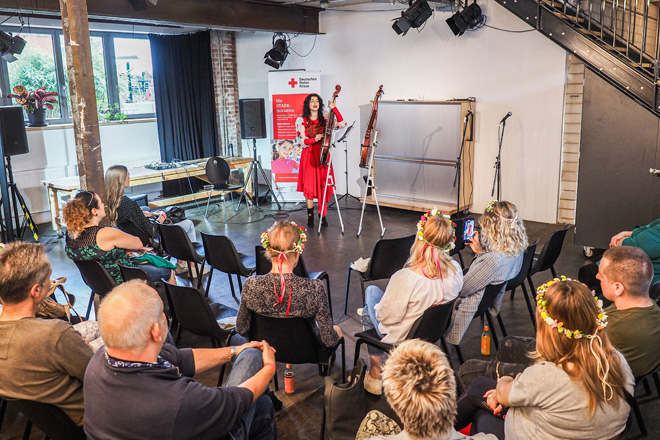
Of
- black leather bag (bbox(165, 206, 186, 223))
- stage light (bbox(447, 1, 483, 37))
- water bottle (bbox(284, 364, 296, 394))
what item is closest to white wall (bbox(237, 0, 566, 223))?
stage light (bbox(447, 1, 483, 37))

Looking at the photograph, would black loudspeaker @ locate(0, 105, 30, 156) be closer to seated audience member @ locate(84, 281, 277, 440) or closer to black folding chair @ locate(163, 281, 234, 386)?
black folding chair @ locate(163, 281, 234, 386)

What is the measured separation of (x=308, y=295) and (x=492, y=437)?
1261 millimetres

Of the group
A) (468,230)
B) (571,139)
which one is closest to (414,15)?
(571,139)

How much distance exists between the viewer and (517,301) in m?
4.99

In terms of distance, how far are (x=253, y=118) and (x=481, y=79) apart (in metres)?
3.42

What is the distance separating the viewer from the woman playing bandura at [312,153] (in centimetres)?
748

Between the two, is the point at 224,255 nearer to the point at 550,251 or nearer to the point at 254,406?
the point at 254,406

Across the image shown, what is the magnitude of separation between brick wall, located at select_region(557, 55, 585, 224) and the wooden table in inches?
181

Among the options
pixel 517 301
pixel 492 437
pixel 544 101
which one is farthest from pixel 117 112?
pixel 492 437

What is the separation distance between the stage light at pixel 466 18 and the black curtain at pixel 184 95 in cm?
433

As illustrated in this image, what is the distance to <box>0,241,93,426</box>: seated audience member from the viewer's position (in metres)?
2.35

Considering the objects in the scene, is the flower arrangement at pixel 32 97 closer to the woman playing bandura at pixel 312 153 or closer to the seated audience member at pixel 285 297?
the woman playing bandura at pixel 312 153

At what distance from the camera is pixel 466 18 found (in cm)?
732

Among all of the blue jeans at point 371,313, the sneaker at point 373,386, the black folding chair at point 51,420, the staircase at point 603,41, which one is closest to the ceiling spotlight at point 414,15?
the staircase at point 603,41
